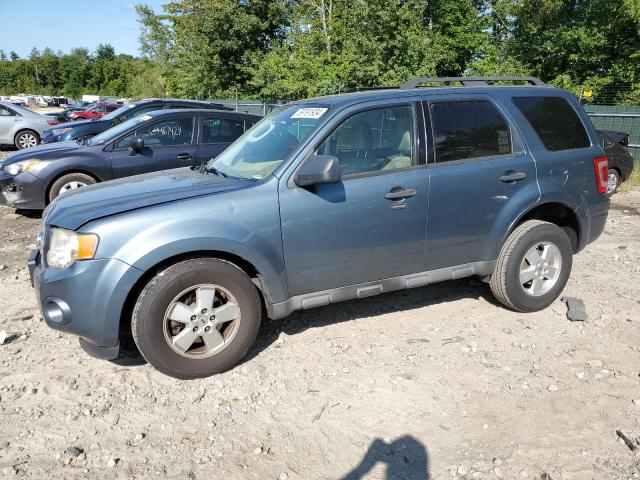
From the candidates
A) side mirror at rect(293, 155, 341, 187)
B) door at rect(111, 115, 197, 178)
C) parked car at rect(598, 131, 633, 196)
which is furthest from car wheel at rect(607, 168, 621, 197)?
side mirror at rect(293, 155, 341, 187)

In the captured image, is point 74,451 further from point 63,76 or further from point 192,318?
point 63,76

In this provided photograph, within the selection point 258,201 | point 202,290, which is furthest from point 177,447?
point 258,201

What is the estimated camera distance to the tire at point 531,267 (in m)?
4.41

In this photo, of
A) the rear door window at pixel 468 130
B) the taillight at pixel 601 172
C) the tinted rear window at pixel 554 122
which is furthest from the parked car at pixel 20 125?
the taillight at pixel 601 172

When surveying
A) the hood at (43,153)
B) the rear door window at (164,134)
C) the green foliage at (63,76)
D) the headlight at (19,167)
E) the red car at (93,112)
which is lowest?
the headlight at (19,167)

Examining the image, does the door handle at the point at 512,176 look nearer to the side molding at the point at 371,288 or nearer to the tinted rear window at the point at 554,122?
the tinted rear window at the point at 554,122

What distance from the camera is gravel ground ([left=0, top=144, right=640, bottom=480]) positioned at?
2.81m

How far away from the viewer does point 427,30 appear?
25891 millimetres

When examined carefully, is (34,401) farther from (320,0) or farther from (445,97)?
(320,0)

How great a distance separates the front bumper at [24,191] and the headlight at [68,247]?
15.1 ft

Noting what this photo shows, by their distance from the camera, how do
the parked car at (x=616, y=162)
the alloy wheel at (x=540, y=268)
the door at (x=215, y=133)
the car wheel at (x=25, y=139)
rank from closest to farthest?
the alloy wheel at (x=540, y=268) → the door at (x=215, y=133) → the parked car at (x=616, y=162) → the car wheel at (x=25, y=139)

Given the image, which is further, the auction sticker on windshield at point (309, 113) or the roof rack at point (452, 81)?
the roof rack at point (452, 81)

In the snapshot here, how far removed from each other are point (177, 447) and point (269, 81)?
28.0 m

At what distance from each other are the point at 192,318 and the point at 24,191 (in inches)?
207
